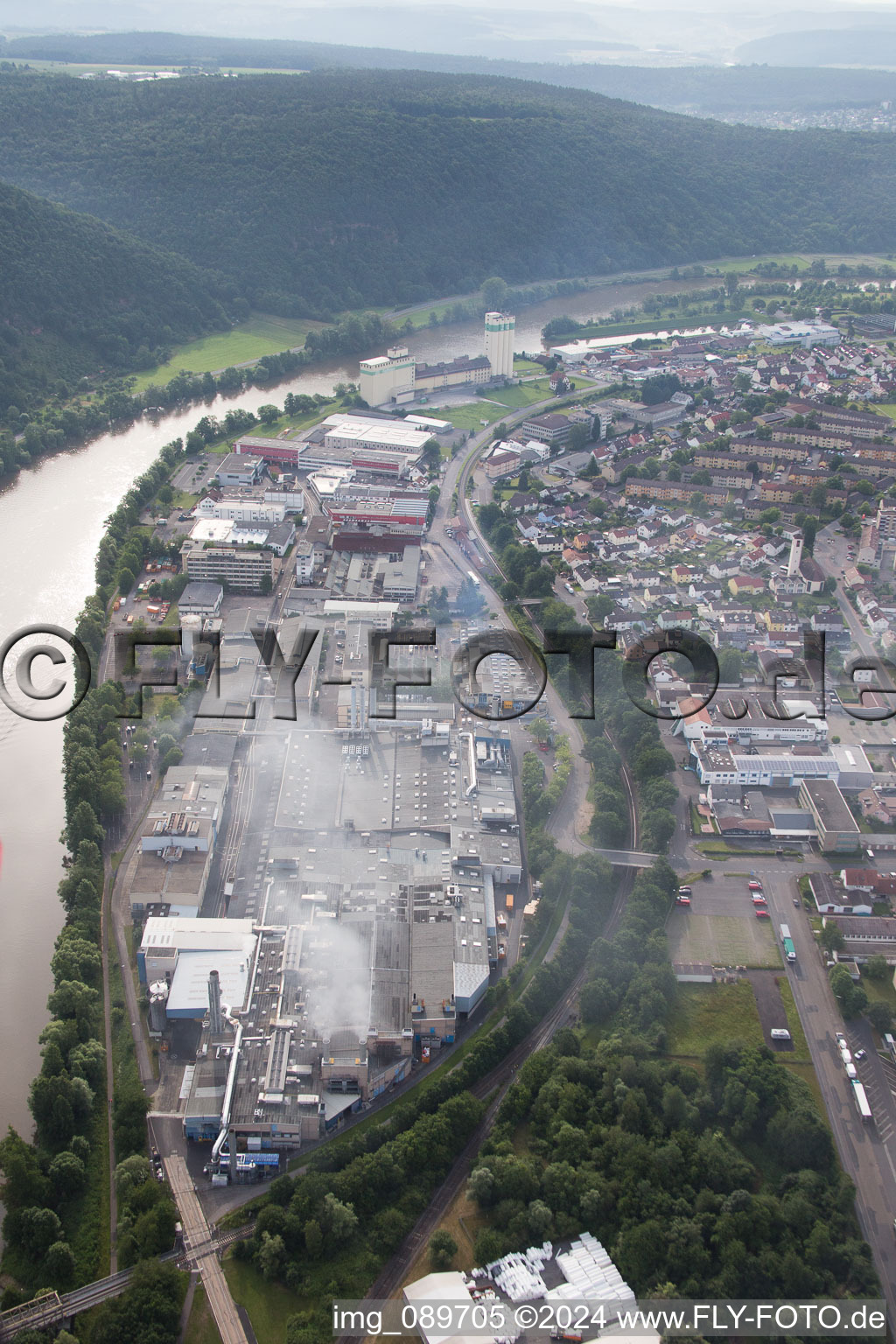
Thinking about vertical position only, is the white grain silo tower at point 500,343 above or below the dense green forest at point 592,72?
below

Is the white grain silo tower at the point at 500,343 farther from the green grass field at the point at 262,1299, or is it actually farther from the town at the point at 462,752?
the green grass field at the point at 262,1299

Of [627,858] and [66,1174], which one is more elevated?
[627,858]

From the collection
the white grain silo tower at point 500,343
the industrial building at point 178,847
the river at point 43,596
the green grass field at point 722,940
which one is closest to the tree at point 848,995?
the green grass field at point 722,940

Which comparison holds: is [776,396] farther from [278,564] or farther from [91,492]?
[91,492]

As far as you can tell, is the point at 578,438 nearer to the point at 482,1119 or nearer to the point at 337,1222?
the point at 482,1119

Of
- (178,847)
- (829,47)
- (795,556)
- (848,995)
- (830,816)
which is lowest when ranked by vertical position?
(848,995)

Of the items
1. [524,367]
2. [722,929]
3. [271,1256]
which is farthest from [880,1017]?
[524,367]

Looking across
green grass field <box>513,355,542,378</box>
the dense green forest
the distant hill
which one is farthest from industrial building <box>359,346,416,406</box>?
the distant hill

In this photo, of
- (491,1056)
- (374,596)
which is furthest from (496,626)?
(491,1056)
